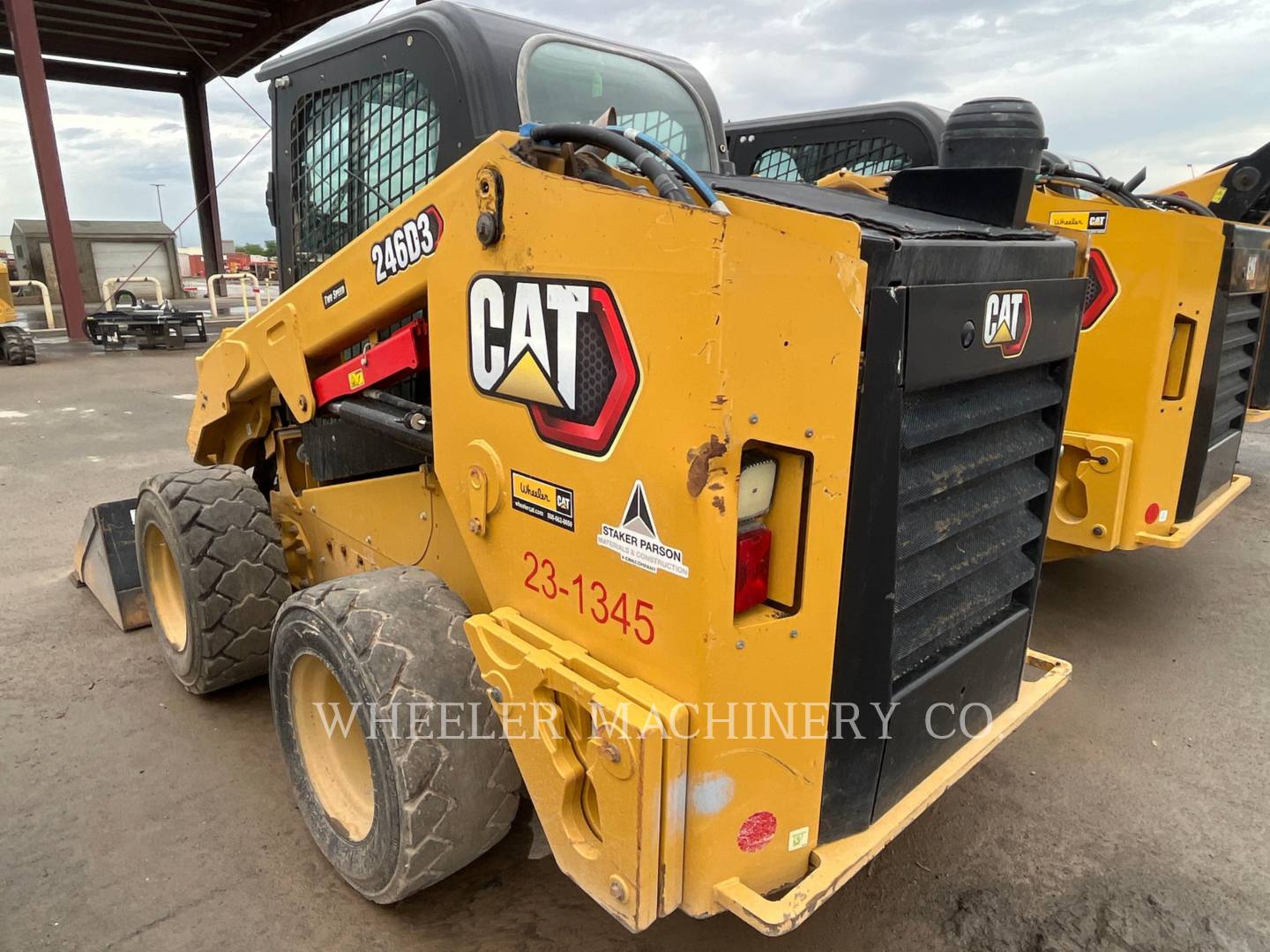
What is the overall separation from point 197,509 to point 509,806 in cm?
177

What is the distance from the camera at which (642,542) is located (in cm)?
167

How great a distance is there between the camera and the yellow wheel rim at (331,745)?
245 centimetres

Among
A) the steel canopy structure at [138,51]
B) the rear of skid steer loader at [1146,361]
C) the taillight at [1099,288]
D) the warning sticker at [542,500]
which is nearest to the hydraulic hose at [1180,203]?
the rear of skid steer loader at [1146,361]

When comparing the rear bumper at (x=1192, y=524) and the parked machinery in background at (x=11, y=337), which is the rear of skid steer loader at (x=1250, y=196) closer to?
the rear bumper at (x=1192, y=524)

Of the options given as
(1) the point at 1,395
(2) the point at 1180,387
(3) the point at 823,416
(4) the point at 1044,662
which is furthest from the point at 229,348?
(1) the point at 1,395

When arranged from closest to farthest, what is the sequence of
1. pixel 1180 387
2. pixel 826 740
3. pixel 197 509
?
pixel 826 740
pixel 197 509
pixel 1180 387

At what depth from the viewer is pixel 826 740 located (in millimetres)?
1824

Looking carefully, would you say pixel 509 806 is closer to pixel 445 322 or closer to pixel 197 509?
pixel 445 322

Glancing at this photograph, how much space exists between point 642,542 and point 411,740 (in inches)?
32.1

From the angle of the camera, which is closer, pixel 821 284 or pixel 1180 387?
pixel 821 284

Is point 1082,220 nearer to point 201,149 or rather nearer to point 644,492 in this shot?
point 644,492

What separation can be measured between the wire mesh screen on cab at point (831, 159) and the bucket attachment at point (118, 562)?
4130mm

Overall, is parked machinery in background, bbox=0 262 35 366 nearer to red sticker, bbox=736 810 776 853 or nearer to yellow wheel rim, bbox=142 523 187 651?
yellow wheel rim, bbox=142 523 187 651

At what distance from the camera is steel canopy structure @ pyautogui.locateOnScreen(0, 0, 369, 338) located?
1445cm
